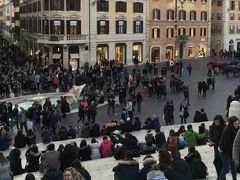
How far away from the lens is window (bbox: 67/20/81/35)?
186 ft

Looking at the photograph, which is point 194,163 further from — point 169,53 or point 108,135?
point 169,53

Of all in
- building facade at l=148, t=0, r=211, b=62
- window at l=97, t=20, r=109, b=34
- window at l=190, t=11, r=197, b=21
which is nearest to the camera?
window at l=97, t=20, r=109, b=34

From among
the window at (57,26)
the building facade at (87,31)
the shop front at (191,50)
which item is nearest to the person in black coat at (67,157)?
the building facade at (87,31)

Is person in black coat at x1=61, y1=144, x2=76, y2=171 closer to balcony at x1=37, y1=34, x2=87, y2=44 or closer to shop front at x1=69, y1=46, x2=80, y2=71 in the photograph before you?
balcony at x1=37, y1=34, x2=87, y2=44

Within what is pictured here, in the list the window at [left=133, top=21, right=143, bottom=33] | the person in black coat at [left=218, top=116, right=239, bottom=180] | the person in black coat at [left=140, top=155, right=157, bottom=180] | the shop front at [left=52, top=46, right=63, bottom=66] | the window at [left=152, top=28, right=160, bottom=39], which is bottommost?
the person in black coat at [left=140, top=155, right=157, bottom=180]

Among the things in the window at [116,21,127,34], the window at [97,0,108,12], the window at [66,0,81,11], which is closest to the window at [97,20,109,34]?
the window at [97,0,108,12]

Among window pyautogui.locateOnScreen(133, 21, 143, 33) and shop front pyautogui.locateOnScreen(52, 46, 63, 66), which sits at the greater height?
window pyautogui.locateOnScreen(133, 21, 143, 33)

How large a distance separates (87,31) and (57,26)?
406 centimetres

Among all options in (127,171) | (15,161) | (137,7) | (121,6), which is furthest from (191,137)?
(137,7)

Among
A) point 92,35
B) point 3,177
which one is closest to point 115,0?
point 92,35

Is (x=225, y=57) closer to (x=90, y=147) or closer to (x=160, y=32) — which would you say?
(x=160, y=32)

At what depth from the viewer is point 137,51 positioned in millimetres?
65500

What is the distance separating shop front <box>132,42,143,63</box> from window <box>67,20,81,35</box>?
32.3 ft

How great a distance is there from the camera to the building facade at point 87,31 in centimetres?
5638
